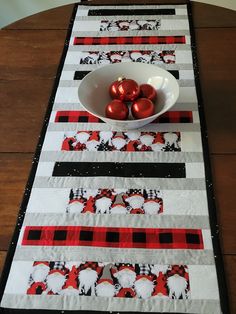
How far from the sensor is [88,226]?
2.72 ft

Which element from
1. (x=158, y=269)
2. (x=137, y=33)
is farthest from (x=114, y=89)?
(x=158, y=269)

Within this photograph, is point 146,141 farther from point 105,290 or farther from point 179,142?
point 105,290

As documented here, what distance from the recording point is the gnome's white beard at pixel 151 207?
33.3 inches

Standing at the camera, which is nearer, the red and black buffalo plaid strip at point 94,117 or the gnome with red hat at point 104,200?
the gnome with red hat at point 104,200

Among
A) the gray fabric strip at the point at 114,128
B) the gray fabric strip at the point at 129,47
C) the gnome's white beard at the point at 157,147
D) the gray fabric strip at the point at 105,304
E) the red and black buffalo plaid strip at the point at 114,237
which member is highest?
the gray fabric strip at the point at 129,47

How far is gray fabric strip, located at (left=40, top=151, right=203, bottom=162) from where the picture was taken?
0.94 metres

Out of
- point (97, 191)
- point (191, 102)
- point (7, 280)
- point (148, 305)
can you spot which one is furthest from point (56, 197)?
point (191, 102)

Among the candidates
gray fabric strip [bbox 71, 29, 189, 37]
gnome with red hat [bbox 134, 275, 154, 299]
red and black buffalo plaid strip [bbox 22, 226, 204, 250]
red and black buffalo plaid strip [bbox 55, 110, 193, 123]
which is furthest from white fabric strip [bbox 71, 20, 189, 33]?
gnome with red hat [bbox 134, 275, 154, 299]

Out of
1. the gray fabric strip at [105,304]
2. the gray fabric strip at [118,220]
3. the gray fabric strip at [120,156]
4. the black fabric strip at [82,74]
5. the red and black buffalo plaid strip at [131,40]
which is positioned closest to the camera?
the gray fabric strip at [105,304]

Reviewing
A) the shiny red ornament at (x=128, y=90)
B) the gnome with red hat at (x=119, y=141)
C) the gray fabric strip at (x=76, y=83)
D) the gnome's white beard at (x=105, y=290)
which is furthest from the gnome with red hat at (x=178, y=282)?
the gray fabric strip at (x=76, y=83)

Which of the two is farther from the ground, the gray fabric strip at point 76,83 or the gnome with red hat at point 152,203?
the gray fabric strip at point 76,83

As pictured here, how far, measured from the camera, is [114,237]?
809 mm

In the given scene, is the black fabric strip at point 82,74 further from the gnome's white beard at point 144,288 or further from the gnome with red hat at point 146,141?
the gnome's white beard at point 144,288

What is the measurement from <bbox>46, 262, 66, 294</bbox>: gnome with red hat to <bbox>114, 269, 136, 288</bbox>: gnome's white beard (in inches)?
4.0
